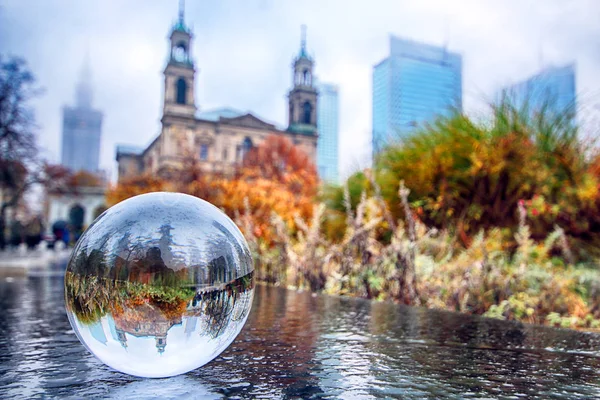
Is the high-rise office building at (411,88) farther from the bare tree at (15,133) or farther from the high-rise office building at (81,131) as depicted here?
the high-rise office building at (81,131)

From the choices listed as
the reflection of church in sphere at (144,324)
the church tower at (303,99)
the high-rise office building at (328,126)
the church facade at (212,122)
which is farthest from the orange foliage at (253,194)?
the high-rise office building at (328,126)

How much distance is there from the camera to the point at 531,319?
4.25 metres

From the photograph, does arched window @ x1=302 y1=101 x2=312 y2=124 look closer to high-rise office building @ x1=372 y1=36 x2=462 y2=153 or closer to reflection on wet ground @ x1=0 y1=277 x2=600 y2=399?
high-rise office building @ x1=372 y1=36 x2=462 y2=153

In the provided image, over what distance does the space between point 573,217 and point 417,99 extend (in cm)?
4888

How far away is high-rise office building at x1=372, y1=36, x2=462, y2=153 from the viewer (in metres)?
8.76

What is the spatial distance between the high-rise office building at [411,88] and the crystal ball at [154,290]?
23.2 feet

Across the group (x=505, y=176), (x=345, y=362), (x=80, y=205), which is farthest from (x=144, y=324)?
→ (x=80, y=205)

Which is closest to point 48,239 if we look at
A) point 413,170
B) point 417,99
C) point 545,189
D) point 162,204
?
point 413,170

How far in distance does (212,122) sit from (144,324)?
50.6m

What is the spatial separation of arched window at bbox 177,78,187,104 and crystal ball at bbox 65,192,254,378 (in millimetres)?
49843

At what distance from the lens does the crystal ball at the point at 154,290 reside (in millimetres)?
1455

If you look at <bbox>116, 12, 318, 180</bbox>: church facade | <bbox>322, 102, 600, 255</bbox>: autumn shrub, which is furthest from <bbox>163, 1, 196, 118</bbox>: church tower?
<bbox>322, 102, 600, 255</bbox>: autumn shrub

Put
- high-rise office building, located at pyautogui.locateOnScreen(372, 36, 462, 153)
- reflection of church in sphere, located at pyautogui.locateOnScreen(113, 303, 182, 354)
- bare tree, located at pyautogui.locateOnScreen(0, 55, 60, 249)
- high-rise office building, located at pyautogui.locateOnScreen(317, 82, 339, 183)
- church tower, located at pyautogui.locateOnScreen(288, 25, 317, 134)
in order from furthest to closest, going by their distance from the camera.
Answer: high-rise office building, located at pyautogui.locateOnScreen(317, 82, 339, 183), church tower, located at pyautogui.locateOnScreen(288, 25, 317, 134), bare tree, located at pyautogui.locateOnScreen(0, 55, 60, 249), high-rise office building, located at pyautogui.locateOnScreen(372, 36, 462, 153), reflection of church in sphere, located at pyautogui.locateOnScreen(113, 303, 182, 354)

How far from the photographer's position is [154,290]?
1.46 meters
